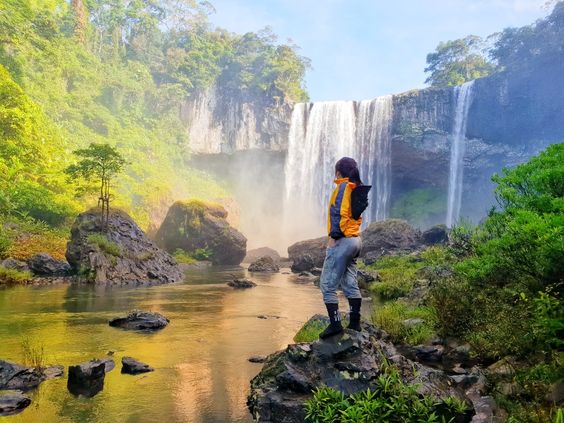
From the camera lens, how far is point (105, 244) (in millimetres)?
21844

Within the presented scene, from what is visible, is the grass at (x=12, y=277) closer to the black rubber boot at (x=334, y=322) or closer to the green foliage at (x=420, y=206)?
the black rubber boot at (x=334, y=322)

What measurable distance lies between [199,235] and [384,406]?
1401 inches

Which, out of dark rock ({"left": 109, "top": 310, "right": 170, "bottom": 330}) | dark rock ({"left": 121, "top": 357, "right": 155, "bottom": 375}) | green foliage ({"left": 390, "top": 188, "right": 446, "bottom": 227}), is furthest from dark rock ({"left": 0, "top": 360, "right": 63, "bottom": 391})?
green foliage ({"left": 390, "top": 188, "right": 446, "bottom": 227})

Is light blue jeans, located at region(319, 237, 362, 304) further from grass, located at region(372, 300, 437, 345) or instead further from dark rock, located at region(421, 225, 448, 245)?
dark rock, located at region(421, 225, 448, 245)

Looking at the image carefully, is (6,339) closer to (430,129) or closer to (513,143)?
(430,129)

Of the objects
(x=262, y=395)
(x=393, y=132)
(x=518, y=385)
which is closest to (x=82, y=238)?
(x=262, y=395)

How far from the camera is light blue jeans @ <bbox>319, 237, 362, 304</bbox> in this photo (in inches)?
233

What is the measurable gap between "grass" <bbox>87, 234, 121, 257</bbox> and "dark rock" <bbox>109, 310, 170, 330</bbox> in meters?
11.6

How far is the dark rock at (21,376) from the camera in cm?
619

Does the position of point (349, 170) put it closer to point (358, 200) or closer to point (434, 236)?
point (358, 200)

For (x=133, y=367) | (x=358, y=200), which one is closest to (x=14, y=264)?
(x=133, y=367)

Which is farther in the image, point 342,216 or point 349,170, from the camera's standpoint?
point 349,170

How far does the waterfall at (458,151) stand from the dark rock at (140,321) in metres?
38.7

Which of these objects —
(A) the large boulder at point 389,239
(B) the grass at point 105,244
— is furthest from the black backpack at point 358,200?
(A) the large boulder at point 389,239
